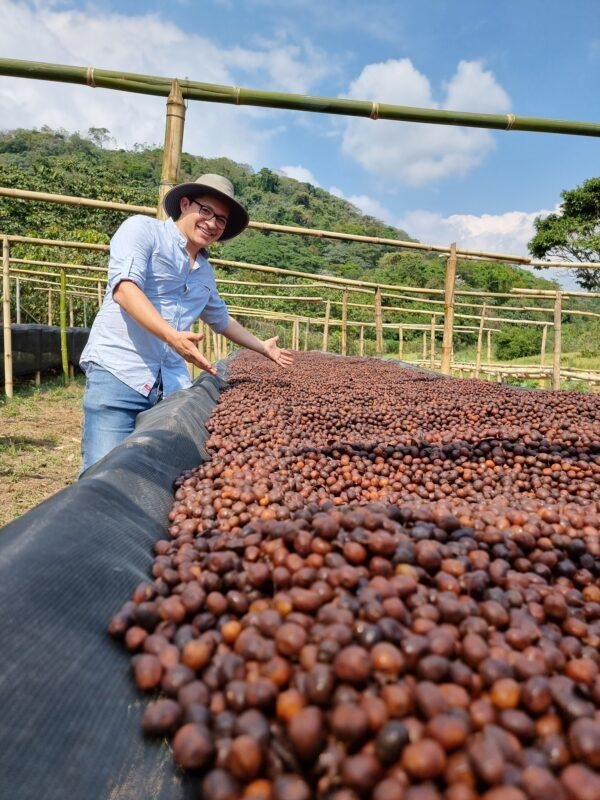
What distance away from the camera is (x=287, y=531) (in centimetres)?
132

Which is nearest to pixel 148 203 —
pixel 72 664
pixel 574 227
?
pixel 574 227

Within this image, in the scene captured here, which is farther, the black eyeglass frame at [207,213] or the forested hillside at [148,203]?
the forested hillside at [148,203]

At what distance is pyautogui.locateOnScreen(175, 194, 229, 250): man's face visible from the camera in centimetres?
318

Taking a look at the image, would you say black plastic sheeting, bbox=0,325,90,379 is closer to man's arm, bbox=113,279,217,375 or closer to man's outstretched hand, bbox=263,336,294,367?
man's outstretched hand, bbox=263,336,294,367

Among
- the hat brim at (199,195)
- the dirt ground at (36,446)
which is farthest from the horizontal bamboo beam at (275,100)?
the dirt ground at (36,446)

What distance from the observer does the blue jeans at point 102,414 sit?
3.01 meters

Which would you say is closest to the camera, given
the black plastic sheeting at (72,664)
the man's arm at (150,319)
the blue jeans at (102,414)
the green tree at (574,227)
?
the black plastic sheeting at (72,664)

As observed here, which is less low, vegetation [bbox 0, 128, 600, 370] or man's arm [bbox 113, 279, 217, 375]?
vegetation [bbox 0, 128, 600, 370]

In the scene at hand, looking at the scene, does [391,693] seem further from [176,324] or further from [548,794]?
[176,324]

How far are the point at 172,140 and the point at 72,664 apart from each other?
4.03 meters

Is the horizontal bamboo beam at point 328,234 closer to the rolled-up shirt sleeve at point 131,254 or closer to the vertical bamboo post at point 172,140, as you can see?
the vertical bamboo post at point 172,140

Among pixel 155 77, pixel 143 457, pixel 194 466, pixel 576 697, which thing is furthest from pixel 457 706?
pixel 155 77

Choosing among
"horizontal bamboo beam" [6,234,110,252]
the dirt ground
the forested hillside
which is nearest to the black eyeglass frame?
the dirt ground

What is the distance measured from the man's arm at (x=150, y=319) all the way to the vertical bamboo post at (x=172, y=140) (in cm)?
139
